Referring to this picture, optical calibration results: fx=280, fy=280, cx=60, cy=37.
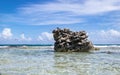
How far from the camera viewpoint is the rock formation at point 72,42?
54.8 m

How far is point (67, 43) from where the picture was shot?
5550 centimetres

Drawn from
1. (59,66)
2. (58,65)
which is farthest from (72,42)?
(59,66)

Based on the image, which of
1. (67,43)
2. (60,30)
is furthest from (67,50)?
(60,30)

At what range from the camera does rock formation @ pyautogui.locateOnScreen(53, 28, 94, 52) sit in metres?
54.8

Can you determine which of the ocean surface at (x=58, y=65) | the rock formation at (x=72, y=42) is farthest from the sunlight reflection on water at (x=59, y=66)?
the rock formation at (x=72, y=42)

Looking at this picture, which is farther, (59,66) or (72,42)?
(72,42)

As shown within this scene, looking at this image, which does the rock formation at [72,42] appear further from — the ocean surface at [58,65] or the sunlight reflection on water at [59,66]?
the sunlight reflection on water at [59,66]

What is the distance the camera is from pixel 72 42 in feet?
184

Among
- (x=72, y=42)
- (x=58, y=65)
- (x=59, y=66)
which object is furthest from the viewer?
(x=72, y=42)

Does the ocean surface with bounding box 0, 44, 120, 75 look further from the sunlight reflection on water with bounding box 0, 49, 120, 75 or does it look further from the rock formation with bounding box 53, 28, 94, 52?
the rock formation with bounding box 53, 28, 94, 52

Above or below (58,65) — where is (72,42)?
above

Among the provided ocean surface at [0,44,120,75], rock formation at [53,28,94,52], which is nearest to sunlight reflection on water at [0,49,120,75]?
ocean surface at [0,44,120,75]

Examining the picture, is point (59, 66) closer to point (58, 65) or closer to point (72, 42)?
point (58, 65)

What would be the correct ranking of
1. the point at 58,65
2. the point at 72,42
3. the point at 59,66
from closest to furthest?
the point at 59,66
the point at 58,65
the point at 72,42
